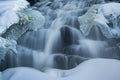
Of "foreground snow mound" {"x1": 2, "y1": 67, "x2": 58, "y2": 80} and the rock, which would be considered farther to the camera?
the rock

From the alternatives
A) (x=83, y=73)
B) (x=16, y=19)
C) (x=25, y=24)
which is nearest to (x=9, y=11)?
(x=16, y=19)

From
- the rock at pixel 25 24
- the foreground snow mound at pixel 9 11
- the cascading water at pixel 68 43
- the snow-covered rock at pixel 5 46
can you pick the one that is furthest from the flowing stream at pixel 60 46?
the foreground snow mound at pixel 9 11

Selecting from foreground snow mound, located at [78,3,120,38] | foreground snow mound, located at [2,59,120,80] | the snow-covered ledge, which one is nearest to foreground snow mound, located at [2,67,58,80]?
foreground snow mound, located at [2,59,120,80]

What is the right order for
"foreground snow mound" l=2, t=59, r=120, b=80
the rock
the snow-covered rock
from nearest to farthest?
1. "foreground snow mound" l=2, t=59, r=120, b=80
2. the snow-covered rock
3. the rock

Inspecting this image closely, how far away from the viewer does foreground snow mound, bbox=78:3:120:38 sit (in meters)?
4.96

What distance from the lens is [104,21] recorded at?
16.4 ft

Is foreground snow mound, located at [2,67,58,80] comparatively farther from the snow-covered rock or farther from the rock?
the rock

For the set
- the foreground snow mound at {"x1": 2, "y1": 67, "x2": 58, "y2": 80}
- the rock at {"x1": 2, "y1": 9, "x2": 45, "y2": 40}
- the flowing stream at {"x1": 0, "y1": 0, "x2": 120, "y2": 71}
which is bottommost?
→ the foreground snow mound at {"x1": 2, "y1": 67, "x2": 58, "y2": 80}

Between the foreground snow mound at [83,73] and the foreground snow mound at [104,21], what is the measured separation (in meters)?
0.62

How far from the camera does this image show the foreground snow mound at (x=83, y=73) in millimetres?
4184

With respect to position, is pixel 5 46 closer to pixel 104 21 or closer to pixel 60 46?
pixel 60 46

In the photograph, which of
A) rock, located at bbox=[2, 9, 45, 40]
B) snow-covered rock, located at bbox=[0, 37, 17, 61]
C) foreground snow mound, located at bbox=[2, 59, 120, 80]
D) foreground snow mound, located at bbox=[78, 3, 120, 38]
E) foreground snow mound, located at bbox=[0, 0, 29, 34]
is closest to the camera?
foreground snow mound, located at bbox=[2, 59, 120, 80]

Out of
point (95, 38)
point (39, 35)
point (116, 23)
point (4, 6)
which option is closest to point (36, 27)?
point (39, 35)

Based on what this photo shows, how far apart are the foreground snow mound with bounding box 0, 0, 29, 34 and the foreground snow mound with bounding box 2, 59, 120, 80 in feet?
2.16
